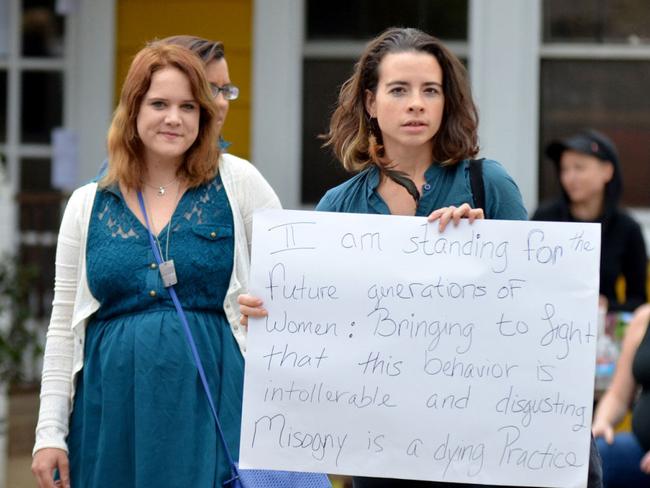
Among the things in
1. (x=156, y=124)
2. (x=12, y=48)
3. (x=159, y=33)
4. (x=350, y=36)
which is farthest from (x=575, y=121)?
(x=156, y=124)

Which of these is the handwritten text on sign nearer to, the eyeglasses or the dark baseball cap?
the eyeglasses

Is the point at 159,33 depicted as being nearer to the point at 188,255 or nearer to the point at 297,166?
the point at 297,166

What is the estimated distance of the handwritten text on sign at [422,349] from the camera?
3.53 meters

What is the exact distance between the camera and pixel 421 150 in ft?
12.2

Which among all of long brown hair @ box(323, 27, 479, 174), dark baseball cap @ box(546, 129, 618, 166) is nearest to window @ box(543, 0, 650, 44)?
dark baseball cap @ box(546, 129, 618, 166)

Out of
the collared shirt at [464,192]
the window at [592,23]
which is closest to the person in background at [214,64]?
the collared shirt at [464,192]

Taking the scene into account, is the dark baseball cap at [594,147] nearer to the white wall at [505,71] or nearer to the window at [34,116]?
the white wall at [505,71]

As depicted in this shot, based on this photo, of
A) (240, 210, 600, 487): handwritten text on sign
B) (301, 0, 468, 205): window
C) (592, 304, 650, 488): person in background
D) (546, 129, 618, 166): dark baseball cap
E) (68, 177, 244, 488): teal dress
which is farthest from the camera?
(301, 0, 468, 205): window

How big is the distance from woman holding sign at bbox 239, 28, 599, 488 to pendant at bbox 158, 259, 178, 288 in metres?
0.38

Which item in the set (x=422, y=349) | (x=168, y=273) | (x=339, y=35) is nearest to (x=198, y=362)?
(x=168, y=273)

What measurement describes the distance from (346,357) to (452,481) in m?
0.40

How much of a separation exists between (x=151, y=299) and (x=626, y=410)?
2016mm

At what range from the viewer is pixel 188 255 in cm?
400

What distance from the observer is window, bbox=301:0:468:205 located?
8625 millimetres
